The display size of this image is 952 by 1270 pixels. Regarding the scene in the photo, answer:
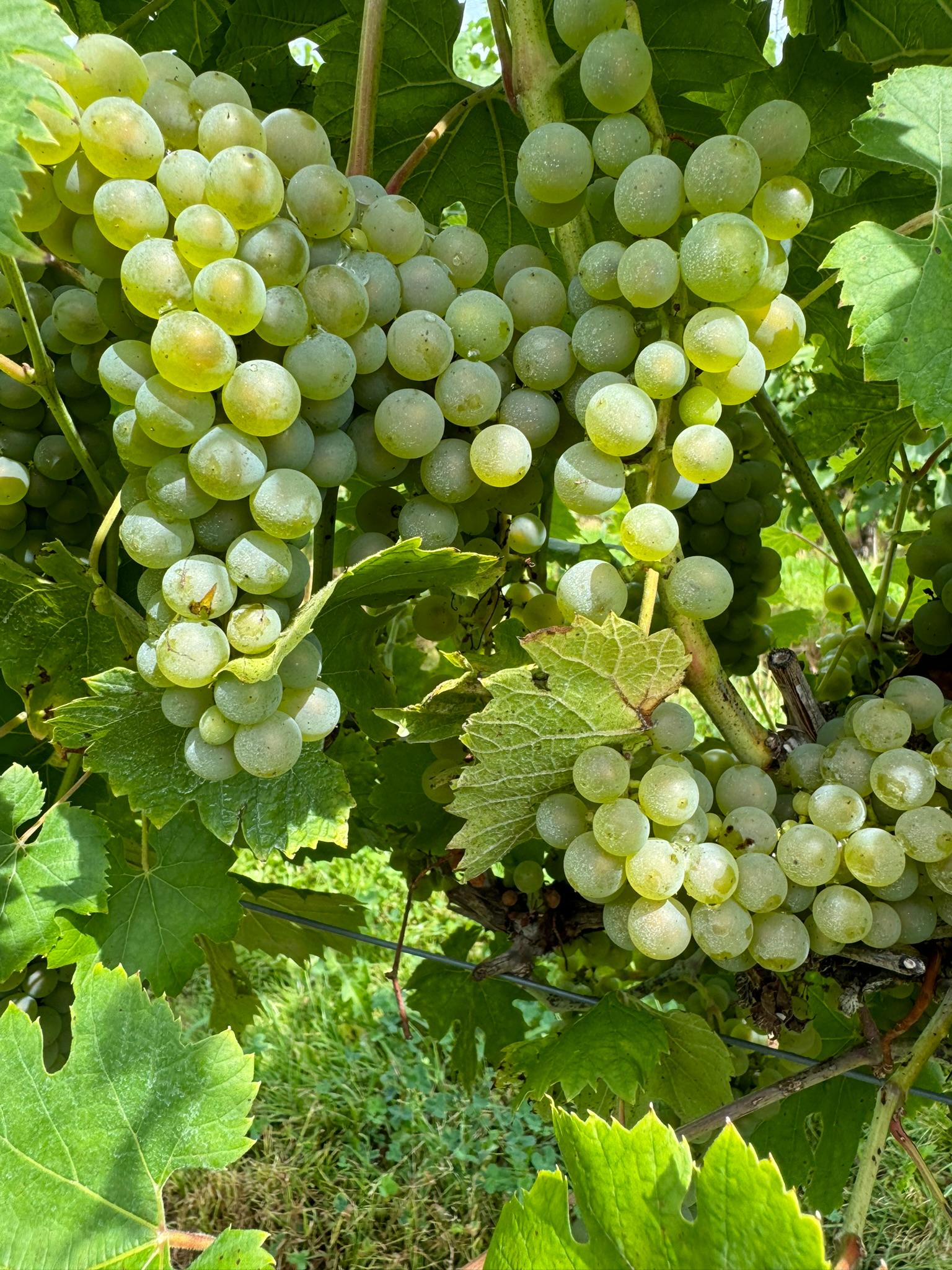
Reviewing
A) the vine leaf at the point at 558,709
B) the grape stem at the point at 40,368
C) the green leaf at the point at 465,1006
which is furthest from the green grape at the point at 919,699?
the green leaf at the point at 465,1006

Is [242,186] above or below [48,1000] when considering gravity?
above

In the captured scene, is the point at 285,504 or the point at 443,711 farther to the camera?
the point at 443,711

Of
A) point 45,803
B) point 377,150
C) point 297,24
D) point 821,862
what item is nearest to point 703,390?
point 821,862

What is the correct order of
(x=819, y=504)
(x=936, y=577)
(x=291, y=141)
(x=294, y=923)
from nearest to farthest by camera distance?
(x=291, y=141) < (x=936, y=577) < (x=819, y=504) < (x=294, y=923)

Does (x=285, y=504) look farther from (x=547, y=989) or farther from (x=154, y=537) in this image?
(x=547, y=989)

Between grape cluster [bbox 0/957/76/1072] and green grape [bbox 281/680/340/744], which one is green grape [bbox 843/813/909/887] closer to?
green grape [bbox 281/680/340/744]

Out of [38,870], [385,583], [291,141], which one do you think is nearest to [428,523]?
[385,583]

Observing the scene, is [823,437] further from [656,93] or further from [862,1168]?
[862,1168]
